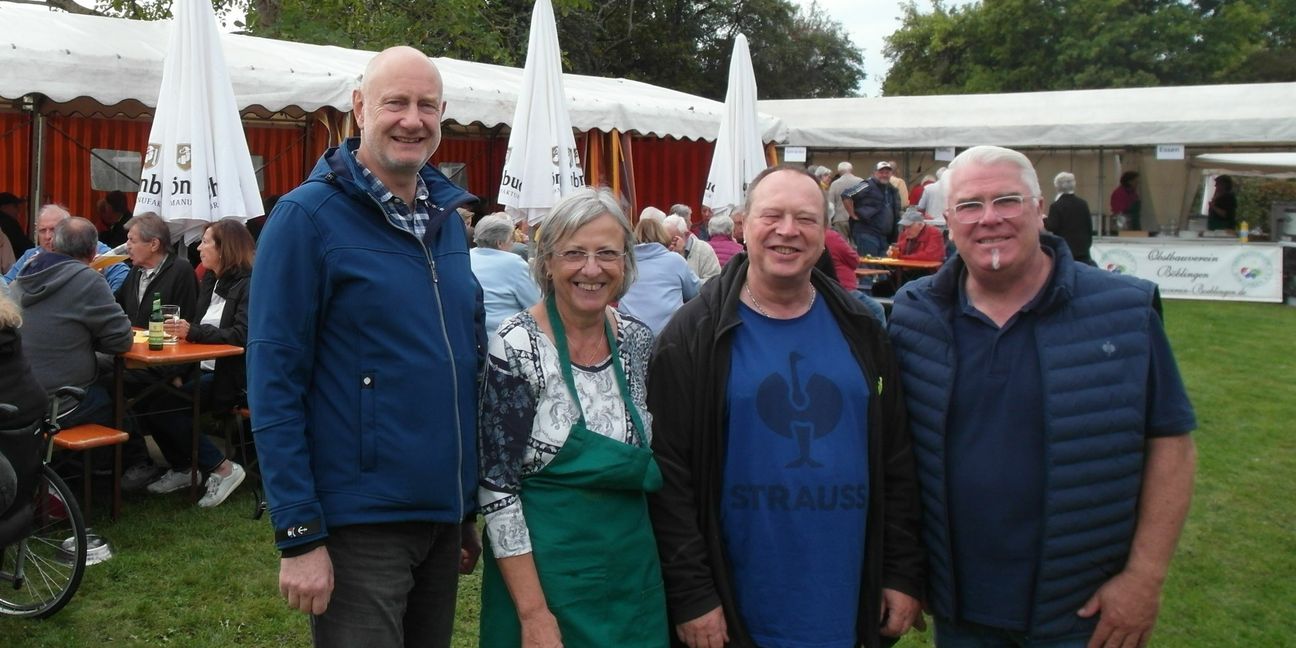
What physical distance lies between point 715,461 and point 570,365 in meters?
0.39

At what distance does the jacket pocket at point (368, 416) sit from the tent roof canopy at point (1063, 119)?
16.4 meters

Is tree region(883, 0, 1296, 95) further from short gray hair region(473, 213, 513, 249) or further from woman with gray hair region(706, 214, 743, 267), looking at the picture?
short gray hair region(473, 213, 513, 249)

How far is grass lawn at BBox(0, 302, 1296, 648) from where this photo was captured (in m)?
4.23

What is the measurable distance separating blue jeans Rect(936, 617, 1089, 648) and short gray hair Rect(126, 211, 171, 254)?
18.2 ft

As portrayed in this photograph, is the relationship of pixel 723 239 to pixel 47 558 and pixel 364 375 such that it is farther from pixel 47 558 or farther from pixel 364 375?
pixel 364 375

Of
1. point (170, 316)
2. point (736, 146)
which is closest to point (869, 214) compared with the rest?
point (736, 146)

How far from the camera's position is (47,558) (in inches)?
187

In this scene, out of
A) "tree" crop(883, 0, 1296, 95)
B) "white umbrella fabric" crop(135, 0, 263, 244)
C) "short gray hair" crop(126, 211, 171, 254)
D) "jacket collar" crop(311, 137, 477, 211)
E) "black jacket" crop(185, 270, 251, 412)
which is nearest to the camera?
"jacket collar" crop(311, 137, 477, 211)

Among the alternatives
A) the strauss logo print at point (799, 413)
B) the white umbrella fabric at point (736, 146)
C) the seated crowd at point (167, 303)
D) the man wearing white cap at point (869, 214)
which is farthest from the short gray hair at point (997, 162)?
the man wearing white cap at point (869, 214)

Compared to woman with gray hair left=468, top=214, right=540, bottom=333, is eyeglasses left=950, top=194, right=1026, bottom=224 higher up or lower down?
higher up

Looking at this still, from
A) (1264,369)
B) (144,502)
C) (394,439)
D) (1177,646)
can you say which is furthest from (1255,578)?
(1264,369)

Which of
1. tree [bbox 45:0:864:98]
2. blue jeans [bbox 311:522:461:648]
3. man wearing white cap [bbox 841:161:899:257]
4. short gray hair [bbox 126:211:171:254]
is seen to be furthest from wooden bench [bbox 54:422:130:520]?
tree [bbox 45:0:864:98]

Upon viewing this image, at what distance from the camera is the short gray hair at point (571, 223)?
2.30 meters

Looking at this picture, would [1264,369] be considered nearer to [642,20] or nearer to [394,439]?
[394,439]
